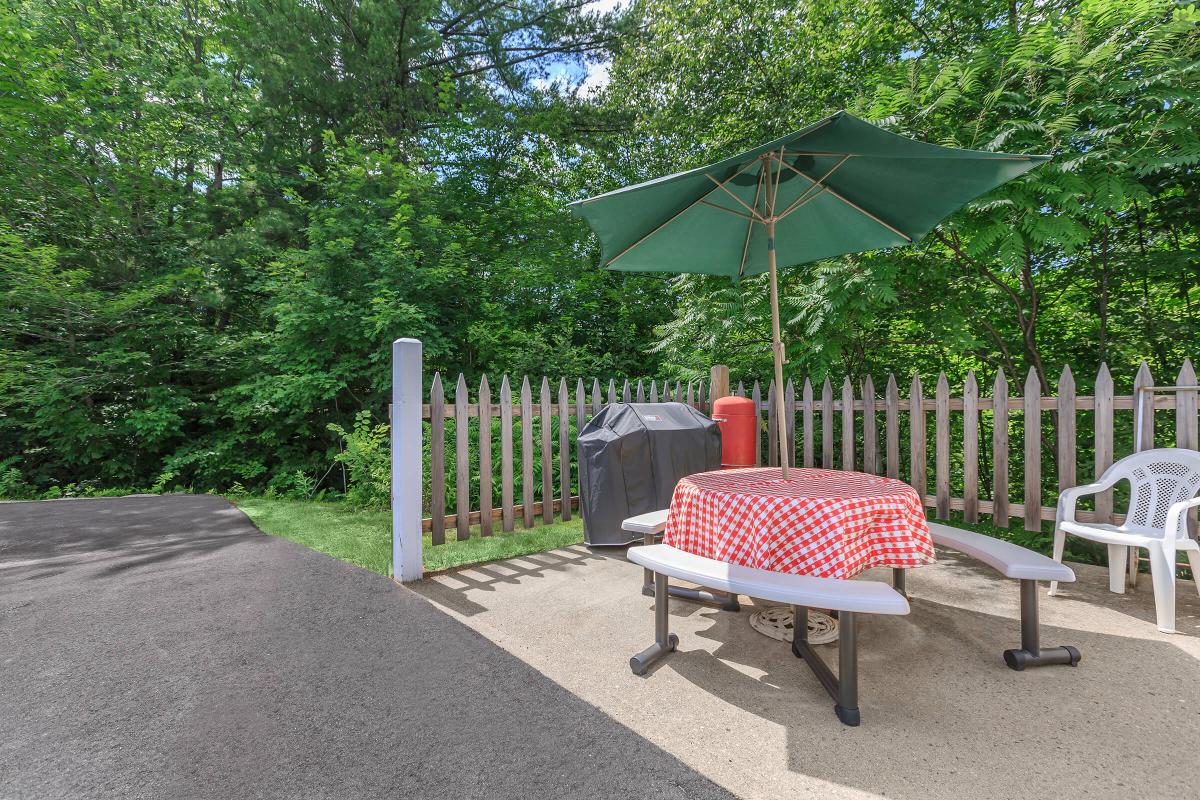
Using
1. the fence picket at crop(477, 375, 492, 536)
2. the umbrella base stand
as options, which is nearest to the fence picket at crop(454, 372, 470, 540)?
the fence picket at crop(477, 375, 492, 536)

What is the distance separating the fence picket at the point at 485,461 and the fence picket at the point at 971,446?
3865mm

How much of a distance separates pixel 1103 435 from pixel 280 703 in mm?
5155

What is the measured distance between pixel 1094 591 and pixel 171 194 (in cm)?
1400

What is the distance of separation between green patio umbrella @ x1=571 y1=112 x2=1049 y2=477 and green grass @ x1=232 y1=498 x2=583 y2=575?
2.43 meters

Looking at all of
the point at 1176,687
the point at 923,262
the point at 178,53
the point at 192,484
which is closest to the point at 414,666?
the point at 1176,687

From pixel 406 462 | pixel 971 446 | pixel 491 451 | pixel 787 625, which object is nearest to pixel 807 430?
pixel 971 446

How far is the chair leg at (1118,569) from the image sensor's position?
3143 mm

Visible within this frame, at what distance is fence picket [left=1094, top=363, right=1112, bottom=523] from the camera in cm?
352

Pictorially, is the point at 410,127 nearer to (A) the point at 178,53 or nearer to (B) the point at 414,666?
(A) the point at 178,53

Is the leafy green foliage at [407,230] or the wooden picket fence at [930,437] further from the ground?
the leafy green foliage at [407,230]

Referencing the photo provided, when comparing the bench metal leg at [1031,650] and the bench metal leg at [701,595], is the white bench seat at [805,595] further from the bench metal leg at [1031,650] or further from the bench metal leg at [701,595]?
the bench metal leg at [1031,650]

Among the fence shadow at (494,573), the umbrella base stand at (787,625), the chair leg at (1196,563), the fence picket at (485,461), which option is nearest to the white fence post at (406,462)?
the fence shadow at (494,573)

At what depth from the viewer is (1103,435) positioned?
141 inches

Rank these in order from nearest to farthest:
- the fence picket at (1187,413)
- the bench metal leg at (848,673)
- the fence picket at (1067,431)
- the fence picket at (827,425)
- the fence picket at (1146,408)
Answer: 1. the bench metal leg at (848,673)
2. the fence picket at (1187,413)
3. the fence picket at (1146,408)
4. the fence picket at (1067,431)
5. the fence picket at (827,425)
